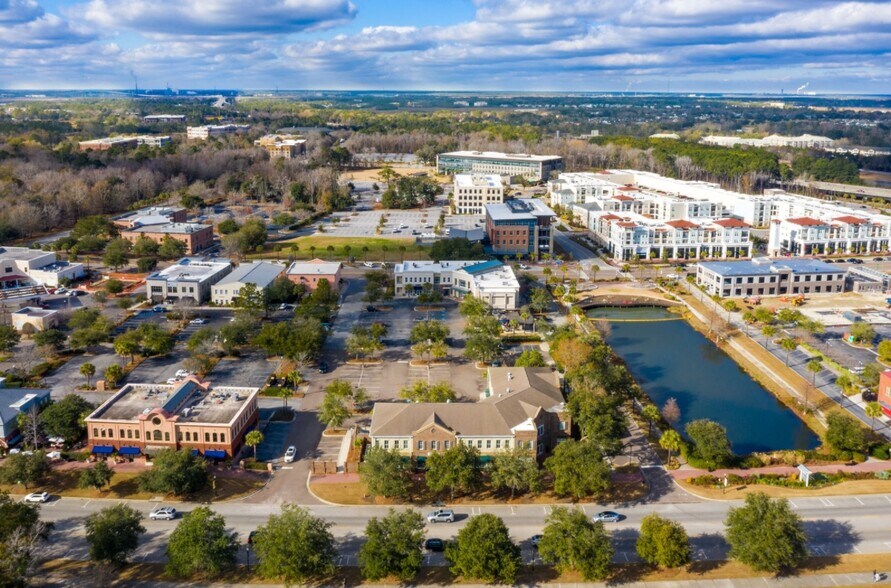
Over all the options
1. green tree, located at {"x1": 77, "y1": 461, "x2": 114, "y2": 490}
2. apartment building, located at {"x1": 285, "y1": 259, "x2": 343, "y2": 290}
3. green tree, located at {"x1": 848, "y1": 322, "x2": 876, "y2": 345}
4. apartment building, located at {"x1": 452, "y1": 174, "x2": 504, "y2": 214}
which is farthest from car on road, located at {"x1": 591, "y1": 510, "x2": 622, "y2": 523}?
apartment building, located at {"x1": 452, "y1": 174, "x2": 504, "y2": 214}

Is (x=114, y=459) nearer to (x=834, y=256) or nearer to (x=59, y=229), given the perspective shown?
(x=59, y=229)

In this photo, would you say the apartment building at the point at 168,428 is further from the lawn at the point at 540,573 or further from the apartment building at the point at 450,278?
the apartment building at the point at 450,278

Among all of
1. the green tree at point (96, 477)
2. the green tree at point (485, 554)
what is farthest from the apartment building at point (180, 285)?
the green tree at point (485, 554)

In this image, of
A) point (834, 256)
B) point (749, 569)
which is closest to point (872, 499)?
point (749, 569)

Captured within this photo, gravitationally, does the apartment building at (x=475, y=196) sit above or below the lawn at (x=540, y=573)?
above

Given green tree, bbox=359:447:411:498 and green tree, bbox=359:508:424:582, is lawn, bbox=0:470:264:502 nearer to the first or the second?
green tree, bbox=359:447:411:498

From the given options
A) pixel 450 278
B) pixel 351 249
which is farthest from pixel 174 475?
pixel 351 249
